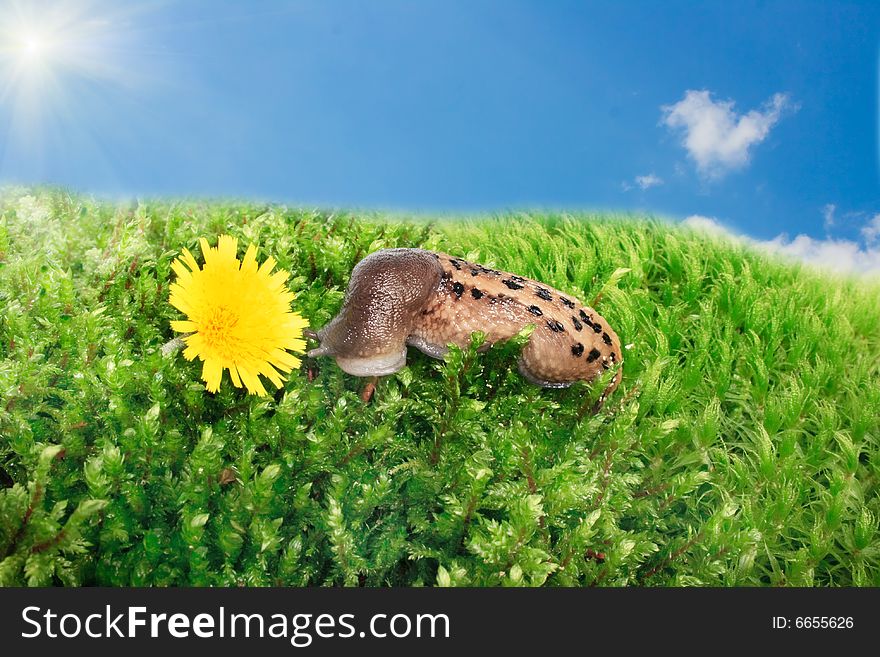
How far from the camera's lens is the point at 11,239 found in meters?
2.57

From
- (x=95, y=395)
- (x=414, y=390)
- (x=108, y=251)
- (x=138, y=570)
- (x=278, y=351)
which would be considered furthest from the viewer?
(x=108, y=251)

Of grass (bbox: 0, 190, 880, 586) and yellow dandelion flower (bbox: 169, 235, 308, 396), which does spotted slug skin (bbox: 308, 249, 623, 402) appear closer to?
grass (bbox: 0, 190, 880, 586)

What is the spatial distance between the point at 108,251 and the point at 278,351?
1263mm

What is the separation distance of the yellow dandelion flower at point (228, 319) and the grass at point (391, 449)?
192 mm

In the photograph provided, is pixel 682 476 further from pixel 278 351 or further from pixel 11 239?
pixel 11 239

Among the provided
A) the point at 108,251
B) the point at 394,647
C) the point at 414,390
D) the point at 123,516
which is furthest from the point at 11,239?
the point at 394,647

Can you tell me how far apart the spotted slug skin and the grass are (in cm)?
8

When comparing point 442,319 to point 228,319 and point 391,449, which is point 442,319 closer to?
point 391,449

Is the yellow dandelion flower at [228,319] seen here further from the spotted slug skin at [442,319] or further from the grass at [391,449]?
the spotted slug skin at [442,319]

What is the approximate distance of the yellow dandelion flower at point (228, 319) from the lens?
5.16 ft

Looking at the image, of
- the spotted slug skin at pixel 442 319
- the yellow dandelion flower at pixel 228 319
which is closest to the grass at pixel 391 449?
the spotted slug skin at pixel 442 319

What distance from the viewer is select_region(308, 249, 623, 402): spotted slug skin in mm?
1958

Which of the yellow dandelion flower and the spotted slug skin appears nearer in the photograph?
the yellow dandelion flower

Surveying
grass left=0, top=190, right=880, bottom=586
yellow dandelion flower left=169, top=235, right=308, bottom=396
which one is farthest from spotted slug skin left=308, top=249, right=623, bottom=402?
yellow dandelion flower left=169, top=235, right=308, bottom=396
